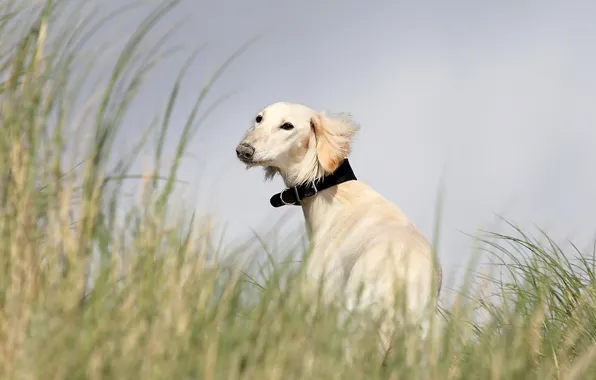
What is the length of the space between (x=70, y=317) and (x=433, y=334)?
3.68 feet

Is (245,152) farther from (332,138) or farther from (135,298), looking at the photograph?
(135,298)

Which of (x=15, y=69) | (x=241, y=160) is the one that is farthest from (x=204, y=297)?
(x=241, y=160)

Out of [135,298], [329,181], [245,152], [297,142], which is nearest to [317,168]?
[329,181]

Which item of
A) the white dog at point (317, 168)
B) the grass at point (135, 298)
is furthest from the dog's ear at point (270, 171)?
the grass at point (135, 298)

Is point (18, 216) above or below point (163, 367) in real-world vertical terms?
above

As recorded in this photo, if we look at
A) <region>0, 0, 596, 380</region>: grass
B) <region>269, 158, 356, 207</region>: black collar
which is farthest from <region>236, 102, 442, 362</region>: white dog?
<region>0, 0, 596, 380</region>: grass

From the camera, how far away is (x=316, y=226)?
555 cm

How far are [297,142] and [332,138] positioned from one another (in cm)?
24

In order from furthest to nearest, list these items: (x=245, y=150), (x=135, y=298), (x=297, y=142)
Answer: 1. (x=297, y=142)
2. (x=245, y=150)
3. (x=135, y=298)

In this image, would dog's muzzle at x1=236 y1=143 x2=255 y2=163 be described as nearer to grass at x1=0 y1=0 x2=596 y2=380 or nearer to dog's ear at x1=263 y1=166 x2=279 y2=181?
dog's ear at x1=263 y1=166 x2=279 y2=181

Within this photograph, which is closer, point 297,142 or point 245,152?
point 245,152

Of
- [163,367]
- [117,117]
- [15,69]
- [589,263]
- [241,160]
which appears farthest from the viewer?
[241,160]

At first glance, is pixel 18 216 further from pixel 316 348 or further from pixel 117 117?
pixel 316 348

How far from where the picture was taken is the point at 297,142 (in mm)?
5516
